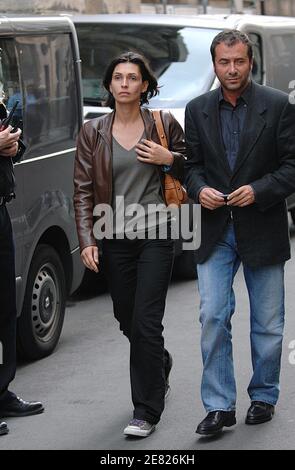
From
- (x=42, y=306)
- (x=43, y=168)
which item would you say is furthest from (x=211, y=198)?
(x=42, y=306)

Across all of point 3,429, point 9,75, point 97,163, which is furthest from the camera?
point 9,75

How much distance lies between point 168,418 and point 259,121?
1.60 meters

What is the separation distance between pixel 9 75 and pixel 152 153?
189 centimetres

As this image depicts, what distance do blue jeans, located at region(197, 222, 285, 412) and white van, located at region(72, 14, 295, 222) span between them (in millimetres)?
4994

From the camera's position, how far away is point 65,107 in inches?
360

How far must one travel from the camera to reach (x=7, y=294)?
23.1 feet

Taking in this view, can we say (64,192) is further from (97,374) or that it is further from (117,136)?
(117,136)

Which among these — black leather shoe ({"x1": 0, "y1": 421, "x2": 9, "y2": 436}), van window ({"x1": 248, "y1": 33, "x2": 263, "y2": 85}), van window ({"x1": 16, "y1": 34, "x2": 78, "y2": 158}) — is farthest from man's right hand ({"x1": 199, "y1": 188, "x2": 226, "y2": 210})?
van window ({"x1": 248, "y1": 33, "x2": 263, "y2": 85})

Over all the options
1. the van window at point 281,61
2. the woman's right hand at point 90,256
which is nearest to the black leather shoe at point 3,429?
the woman's right hand at point 90,256

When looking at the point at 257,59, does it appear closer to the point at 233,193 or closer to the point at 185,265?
the point at 185,265

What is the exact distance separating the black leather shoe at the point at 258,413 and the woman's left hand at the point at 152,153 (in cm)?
128

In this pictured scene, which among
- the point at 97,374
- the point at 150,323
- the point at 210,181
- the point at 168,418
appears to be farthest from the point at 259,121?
the point at 97,374

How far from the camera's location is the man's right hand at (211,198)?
6.45 metres

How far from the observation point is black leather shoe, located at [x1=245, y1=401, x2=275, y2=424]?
6746mm
